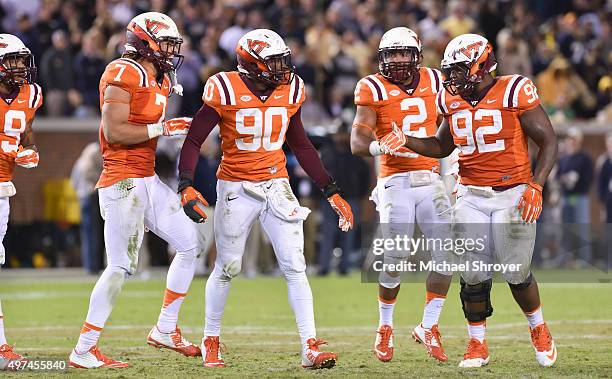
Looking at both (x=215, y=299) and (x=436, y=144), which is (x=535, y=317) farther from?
(x=215, y=299)

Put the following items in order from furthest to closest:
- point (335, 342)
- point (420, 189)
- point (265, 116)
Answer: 1. point (335, 342)
2. point (420, 189)
3. point (265, 116)

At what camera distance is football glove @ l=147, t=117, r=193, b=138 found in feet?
24.7

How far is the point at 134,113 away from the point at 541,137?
2.61 metres

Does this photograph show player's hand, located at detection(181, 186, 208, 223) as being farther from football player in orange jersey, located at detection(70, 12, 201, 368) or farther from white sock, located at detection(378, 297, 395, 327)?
white sock, located at detection(378, 297, 395, 327)

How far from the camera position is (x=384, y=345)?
7.94m

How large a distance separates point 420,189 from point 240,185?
1370mm

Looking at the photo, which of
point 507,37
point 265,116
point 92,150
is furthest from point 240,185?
point 507,37

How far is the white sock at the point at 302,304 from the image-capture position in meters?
7.32

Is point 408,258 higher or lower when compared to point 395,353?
higher

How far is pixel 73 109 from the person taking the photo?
1633 centimetres

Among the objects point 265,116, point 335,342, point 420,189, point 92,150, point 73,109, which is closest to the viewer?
point 265,116

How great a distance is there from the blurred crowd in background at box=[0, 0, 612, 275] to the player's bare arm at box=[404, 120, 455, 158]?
258 inches

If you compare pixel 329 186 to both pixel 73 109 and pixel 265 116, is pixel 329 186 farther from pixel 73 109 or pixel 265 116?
pixel 73 109

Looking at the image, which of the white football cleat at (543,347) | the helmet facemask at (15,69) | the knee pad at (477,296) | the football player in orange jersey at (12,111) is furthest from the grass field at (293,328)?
the helmet facemask at (15,69)
